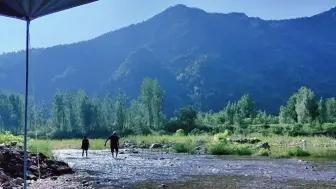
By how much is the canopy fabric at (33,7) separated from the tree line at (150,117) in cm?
8164

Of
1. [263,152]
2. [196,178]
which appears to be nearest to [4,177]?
[196,178]

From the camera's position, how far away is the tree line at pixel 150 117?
100625 mm

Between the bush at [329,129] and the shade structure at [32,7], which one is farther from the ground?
the shade structure at [32,7]

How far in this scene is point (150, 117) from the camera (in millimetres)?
118375

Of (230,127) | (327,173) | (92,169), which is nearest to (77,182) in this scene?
(92,169)

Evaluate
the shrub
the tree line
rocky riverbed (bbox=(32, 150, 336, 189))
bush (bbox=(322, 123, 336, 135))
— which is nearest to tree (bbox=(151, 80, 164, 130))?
the tree line

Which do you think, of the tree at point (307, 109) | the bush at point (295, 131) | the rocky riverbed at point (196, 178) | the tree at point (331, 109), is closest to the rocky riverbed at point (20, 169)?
the rocky riverbed at point (196, 178)

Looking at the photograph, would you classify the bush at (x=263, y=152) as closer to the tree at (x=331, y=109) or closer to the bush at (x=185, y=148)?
the bush at (x=185, y=148)

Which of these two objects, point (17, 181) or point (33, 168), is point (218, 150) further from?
point (17, 181)

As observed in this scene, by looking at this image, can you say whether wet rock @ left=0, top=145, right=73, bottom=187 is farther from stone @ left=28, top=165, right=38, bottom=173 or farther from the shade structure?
the shade structure

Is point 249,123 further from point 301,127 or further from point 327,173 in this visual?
point 327,173

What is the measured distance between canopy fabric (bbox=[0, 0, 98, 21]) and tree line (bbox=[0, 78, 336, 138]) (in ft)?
268

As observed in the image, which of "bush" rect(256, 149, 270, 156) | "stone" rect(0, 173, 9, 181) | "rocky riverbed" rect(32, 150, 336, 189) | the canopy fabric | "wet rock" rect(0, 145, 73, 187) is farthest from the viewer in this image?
"bush" rect(256, 149, 270, 156)

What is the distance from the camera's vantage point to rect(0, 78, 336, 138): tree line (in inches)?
3962
